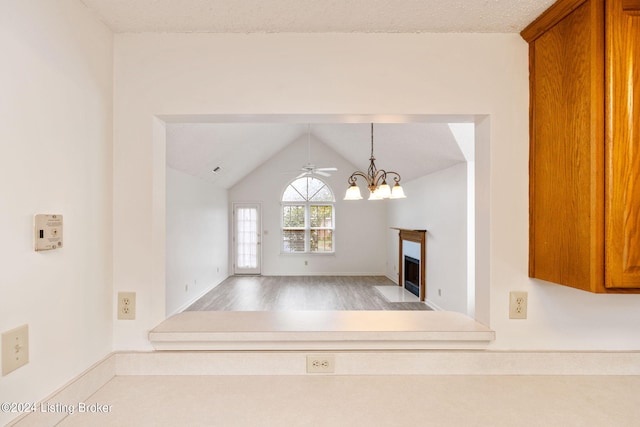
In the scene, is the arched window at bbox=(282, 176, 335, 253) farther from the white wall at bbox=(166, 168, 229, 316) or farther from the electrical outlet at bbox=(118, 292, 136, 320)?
the electrical outlet at bbox=(118, 292, 136, 320)

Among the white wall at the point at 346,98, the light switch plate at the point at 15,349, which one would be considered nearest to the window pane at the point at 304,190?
the white wall at the point at 346,98

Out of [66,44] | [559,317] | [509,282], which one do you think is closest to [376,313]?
[509,282]

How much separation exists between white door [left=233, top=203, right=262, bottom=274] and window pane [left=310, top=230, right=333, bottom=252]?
4.41 feet

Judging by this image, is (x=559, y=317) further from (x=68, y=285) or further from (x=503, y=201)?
(x=68, y=285)

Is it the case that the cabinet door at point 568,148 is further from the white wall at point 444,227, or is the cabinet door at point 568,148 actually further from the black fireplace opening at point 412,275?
the black fireplace opening at point 412,275

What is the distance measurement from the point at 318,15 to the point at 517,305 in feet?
4.41

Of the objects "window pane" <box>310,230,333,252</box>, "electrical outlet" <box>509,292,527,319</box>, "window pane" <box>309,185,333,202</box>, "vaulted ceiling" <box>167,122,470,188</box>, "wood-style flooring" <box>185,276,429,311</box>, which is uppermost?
"vaulted ceiling" <box>167,122,470,188</box>

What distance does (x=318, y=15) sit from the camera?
1.18 meters

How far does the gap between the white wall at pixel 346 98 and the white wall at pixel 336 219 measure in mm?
6865

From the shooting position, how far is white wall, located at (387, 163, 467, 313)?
13.7ft

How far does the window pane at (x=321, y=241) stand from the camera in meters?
8.36

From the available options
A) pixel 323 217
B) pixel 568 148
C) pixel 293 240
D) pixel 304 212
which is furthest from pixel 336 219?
pixel 568 148

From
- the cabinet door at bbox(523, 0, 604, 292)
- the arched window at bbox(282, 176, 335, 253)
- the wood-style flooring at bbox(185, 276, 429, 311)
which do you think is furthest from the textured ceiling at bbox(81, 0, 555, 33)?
the arched window at bbox(282, 176, 335, 253)

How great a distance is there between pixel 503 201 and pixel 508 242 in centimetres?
16
